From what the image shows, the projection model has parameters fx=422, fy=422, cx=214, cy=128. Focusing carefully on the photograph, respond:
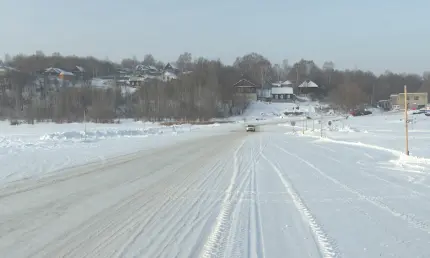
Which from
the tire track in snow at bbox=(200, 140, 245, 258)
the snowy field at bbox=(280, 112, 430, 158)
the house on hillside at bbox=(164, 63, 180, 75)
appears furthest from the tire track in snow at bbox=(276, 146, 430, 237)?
the house on hillside at bbox=(164, 63, 180, 75)

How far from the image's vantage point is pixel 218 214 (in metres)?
8.23

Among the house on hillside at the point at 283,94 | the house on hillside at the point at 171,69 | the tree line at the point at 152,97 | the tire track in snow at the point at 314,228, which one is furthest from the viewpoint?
the house on hillside at the point at 171,69

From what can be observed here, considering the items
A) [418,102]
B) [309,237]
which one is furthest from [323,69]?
[309,237]

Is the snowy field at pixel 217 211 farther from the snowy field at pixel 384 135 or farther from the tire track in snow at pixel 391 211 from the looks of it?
the snowy field at pixel 384 135

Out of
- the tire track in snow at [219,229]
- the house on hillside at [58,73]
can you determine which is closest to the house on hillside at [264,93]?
the house on hillside at [58,73]

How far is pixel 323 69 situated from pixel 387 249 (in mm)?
194692

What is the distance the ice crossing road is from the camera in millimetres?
6035

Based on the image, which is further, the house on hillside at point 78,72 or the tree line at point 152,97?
the house on hillside at point 78,72

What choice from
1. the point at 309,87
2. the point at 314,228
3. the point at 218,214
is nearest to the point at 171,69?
the point at 309,87

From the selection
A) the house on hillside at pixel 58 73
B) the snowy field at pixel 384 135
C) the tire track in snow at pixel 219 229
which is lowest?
the snowy field at pixel 384 135

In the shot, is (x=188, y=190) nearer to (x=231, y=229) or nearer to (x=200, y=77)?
(x=231, y=229)

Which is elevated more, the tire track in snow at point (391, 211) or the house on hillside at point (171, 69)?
the house on hillside at point (171, 69)

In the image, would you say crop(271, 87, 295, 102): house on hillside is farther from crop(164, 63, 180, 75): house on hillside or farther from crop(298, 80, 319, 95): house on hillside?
crop(164, 63, 180, 75): house on hillside

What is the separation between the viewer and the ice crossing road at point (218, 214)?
604 centimetres
